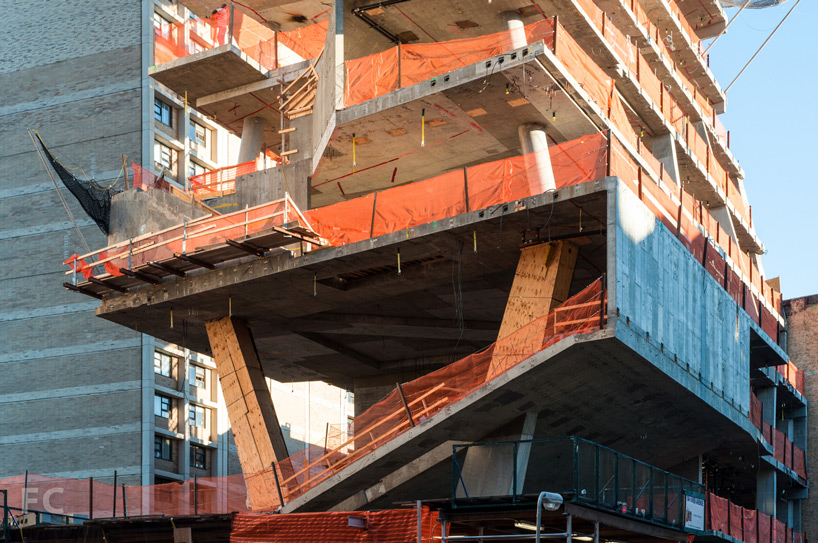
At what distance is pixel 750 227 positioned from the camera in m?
58.2

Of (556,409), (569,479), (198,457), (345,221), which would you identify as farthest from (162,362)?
(556,409)

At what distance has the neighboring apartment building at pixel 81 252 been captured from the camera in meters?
58.6

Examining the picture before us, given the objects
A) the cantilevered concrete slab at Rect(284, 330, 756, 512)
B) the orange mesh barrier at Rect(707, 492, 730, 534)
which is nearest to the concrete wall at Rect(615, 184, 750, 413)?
the cantilevered concrete slab at Rect(284, 330, 756, 512)

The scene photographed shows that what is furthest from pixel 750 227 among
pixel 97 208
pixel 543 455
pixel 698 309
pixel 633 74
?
pixel 97 208

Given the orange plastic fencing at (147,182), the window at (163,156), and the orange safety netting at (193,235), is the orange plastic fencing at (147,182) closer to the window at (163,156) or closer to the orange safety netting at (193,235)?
the orange safety netting at (193,235)

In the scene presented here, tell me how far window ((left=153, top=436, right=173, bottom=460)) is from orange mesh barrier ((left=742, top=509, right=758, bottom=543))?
27.8 meters

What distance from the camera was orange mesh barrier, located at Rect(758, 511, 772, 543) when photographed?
42500mm

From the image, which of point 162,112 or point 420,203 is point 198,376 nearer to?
point 162,112

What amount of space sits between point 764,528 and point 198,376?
97.2ft

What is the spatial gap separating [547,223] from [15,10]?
147 ft

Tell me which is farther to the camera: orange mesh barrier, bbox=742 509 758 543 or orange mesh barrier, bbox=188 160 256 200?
orange mesh barrier, bbox=742 509 758 543

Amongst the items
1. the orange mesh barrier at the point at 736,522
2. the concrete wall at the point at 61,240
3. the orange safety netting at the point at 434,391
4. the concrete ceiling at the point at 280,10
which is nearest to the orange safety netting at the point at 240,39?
the concrete ceiling at the point at 280,10

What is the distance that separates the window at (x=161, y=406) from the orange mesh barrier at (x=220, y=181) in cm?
2058

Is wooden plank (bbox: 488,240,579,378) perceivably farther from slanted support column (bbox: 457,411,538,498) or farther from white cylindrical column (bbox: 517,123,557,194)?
slanted support column (bbox: 457,411,538,498)
